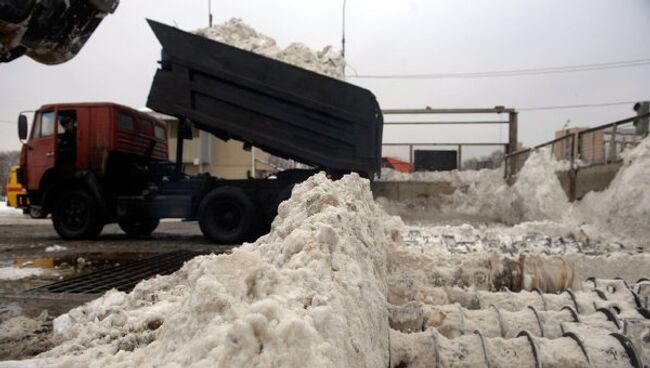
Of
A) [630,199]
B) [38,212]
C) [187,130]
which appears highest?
[187,130]

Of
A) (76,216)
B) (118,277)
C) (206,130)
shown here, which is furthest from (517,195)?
(76,216)

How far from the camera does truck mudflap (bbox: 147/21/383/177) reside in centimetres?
823

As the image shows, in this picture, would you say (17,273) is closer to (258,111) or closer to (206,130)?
(206,130)

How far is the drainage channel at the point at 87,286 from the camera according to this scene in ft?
13.8

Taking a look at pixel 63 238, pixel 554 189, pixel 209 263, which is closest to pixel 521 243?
pixel 554 189

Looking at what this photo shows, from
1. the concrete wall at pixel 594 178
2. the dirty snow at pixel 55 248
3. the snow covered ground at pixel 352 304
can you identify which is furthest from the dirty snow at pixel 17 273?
the concrete wall at pixel 594 178

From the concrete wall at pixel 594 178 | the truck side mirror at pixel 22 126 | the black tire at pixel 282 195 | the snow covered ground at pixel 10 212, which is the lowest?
the snow covered ground at pixel 10 212

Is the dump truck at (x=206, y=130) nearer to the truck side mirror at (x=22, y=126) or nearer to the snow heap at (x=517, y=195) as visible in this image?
the truck side mirror at (x=22, y=126)

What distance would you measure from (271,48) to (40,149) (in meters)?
4.89

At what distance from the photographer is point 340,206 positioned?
230 cm

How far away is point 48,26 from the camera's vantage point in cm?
267

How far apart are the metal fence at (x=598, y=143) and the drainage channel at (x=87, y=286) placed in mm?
6680

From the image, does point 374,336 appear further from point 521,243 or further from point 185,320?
point 521,243

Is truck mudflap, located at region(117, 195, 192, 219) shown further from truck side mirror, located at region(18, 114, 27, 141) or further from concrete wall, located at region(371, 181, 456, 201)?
concrete wall, located at region(371, 181, 456, 201)
